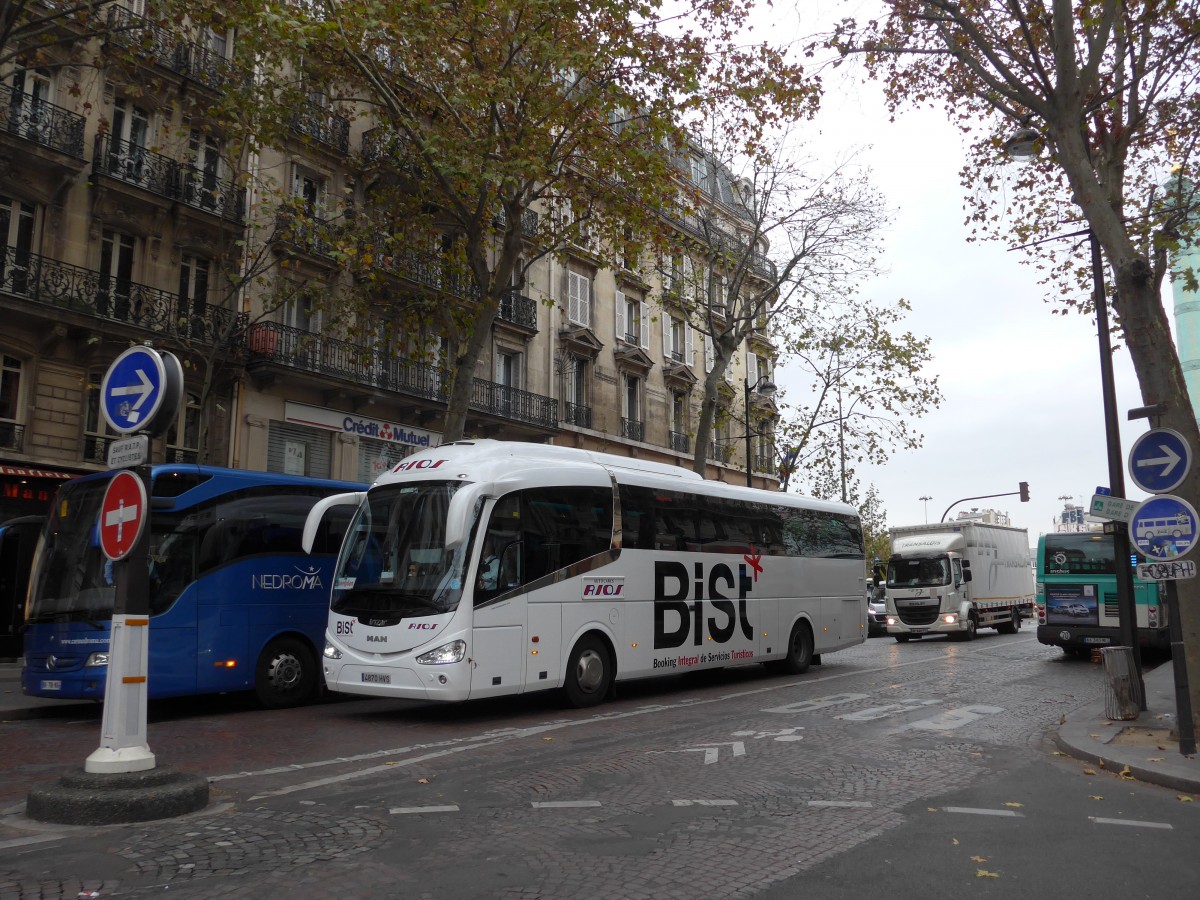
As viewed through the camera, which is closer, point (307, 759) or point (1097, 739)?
point (307, 759)

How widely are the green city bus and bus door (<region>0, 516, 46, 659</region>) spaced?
1993 centimetres

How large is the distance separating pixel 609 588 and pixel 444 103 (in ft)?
33.0

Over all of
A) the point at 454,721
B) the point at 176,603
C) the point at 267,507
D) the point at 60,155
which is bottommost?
the point at 454,721

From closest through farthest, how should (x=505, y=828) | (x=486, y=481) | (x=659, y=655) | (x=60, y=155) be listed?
(x=505, y=828)
(x=486, y=481)
(x=659, y=655)
(x=60, y=155)

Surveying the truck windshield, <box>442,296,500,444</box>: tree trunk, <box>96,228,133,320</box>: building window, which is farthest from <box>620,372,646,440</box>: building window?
<box>96,228,133,320</box>: building window

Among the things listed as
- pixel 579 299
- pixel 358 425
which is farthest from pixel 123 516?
pixel 579 299

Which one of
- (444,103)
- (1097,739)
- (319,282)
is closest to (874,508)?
(319,282)

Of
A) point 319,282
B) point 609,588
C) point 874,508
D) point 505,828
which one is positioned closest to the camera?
point 505,828

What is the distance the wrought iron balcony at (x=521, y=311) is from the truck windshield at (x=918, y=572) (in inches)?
542

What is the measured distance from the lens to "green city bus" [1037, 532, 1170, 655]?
2027cm

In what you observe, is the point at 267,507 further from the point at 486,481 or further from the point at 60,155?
the point at 60,155

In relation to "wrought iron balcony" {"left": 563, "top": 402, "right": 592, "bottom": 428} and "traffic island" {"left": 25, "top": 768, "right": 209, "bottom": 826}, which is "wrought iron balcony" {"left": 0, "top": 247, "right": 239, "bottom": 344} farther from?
"wrought iron balcony" {"left": 563, "top": 402, "right": 592, "bottom": 428}

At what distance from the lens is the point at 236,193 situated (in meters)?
22.1

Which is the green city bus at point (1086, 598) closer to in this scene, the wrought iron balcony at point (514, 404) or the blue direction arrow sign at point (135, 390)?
the wrought iron balcony at point (514, 404)
